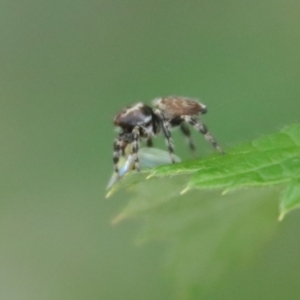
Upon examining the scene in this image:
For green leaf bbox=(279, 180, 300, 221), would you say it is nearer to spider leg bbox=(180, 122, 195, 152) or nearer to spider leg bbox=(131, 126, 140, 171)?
spider leg bbox=(131, 126, 140, 171)

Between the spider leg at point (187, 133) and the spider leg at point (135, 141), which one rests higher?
the spider leg at point (187, 133)

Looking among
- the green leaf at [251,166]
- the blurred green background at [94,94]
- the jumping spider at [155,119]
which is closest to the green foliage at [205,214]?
the green leaf at [251,166]

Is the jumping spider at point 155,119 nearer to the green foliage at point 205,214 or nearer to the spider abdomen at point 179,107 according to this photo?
the spider abdomen at point 179,107

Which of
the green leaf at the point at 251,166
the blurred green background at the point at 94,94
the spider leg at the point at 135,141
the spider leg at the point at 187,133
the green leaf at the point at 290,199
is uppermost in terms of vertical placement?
the blurred green background at the point at 94,94

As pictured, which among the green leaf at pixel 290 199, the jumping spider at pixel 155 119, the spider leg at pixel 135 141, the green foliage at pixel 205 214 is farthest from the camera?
the jumping spider at pixel 155 119

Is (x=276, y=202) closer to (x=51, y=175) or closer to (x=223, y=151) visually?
(x=223, y=151)

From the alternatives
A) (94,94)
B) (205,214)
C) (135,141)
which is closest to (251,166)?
(205,214)
